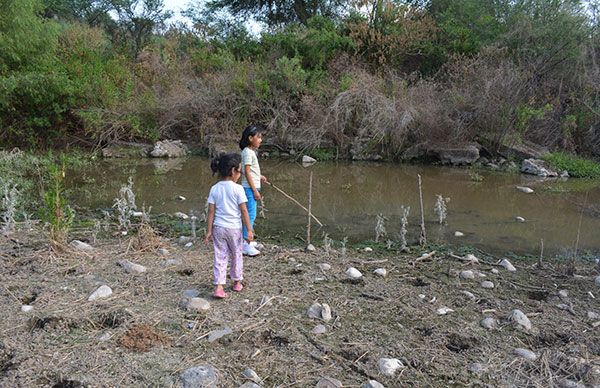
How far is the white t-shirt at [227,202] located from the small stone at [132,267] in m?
0.97

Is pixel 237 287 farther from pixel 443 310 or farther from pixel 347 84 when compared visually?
pixel 347 84

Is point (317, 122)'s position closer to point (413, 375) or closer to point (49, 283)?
point (49, 283)

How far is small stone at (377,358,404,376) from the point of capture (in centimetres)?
299

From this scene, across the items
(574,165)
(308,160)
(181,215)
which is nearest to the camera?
(181,215)

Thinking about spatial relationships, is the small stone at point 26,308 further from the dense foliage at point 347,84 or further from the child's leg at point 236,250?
the dense foliage at point 347,84

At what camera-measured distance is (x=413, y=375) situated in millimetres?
2990

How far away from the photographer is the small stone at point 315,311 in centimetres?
370

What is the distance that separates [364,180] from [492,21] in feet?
32.6

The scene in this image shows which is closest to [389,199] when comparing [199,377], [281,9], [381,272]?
[381,272]

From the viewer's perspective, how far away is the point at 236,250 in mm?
4062

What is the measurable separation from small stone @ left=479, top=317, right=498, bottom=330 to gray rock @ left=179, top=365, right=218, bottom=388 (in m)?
1.98

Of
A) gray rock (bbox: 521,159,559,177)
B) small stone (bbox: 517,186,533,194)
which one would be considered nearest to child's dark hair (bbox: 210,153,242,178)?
small stone (bbox: 517,186,533,194)

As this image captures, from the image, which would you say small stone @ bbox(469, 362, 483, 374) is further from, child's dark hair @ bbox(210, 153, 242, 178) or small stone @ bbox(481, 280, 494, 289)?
child's dark hair @ bbox(210, 153, 242, 178)

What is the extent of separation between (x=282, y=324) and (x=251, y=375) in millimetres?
702
